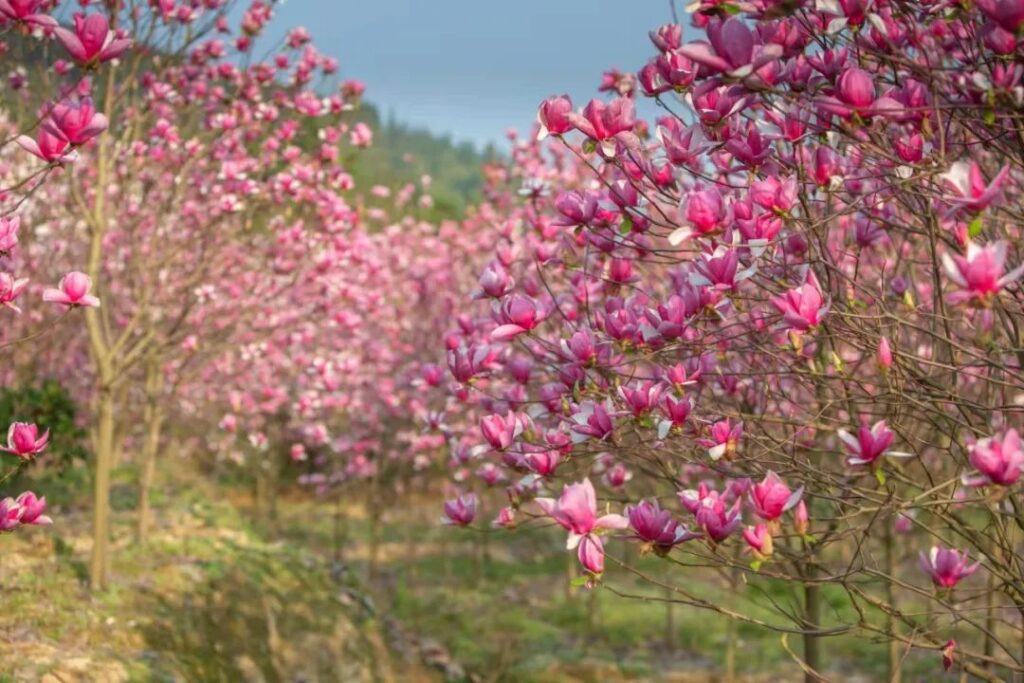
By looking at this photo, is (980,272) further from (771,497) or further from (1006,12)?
(771,497)

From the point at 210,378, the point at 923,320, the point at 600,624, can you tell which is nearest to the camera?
the point at 923,320

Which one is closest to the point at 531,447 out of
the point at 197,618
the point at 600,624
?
the point at 197,618

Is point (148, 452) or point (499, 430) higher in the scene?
point (499, 430)

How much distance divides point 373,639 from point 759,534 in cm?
725

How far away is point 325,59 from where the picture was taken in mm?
7441

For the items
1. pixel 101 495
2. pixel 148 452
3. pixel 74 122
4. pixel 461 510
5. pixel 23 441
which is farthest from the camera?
pixel 148 452

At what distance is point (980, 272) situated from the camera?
2047 mm

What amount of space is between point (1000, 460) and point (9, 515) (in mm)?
3012

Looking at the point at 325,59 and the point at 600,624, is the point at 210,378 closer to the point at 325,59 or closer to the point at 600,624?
the point at 600,624

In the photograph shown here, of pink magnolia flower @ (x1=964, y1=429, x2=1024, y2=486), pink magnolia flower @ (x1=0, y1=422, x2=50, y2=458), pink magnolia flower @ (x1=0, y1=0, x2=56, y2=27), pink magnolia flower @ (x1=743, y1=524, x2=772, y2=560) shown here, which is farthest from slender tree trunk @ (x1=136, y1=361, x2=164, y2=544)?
pink magnolia flower @ (x1=964, y1=429, x2=1024, y2=486)

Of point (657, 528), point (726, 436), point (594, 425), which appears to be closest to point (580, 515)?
point (657, 528)

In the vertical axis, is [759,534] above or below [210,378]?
below

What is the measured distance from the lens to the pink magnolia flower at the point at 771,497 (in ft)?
8.07

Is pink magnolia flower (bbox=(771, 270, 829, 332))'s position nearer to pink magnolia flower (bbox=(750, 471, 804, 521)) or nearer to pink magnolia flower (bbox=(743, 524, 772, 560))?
pink magnolia flower (bbox=(750, 471, 804, 521))
